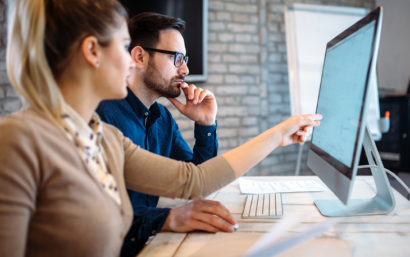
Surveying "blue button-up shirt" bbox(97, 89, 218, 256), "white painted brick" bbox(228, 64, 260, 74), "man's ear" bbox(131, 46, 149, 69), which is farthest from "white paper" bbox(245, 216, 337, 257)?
"white painted brick" bbox(228, 64, 260, 74)

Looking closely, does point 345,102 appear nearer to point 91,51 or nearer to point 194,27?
point 91,51

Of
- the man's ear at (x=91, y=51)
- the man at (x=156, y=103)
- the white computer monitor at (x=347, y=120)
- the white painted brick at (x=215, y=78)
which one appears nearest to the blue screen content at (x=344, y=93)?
the white computer monitor at (x=347, y=120)

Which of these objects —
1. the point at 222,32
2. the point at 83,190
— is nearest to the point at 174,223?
the point at 83,190

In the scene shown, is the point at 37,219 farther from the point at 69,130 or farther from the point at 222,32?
the point at 222,32

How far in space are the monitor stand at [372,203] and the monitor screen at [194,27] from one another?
195 cm

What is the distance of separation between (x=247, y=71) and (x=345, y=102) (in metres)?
2.21

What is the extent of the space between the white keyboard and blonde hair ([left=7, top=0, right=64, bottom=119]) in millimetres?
584

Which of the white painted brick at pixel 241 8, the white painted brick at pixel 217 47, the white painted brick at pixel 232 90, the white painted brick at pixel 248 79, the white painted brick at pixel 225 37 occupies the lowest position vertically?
the white painted brick at pixel 232 90

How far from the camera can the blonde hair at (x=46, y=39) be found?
585 millimetres

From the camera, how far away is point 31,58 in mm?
581

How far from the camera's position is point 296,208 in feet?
3.17

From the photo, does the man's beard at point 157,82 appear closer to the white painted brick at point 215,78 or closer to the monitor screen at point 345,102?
the monitor screen at point 345,102

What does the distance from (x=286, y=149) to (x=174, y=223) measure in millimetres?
2565

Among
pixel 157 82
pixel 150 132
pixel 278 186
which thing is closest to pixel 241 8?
pixel 157 82
